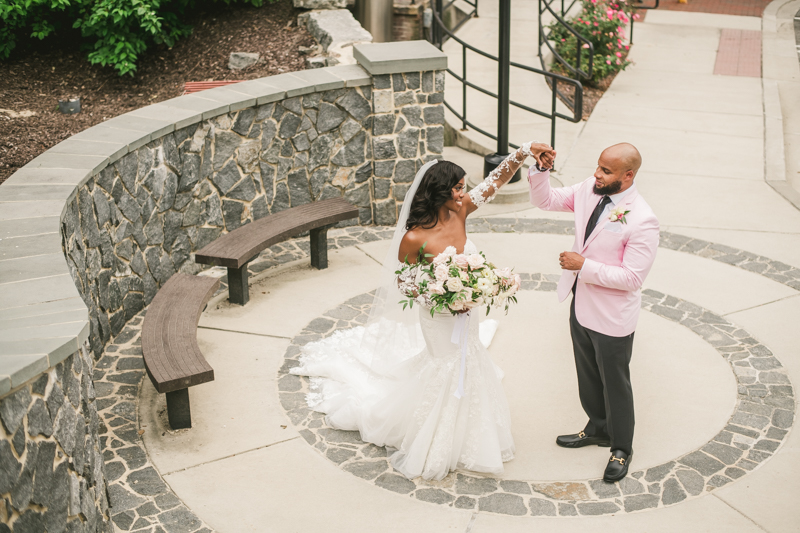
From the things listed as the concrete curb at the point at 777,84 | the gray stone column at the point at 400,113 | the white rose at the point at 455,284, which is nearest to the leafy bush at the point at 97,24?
the gray stone column at the point at 400,113

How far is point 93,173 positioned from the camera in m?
6.18

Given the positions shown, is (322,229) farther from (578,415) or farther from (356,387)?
(578,415)

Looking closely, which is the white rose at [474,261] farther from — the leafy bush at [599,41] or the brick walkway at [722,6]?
the brick walkway at [722,6]

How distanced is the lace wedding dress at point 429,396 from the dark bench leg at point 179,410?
888 mm

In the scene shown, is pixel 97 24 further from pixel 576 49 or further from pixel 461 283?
pixel 576 49

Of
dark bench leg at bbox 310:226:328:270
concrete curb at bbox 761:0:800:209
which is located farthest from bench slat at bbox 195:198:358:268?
concrete curb at bbox 761:0:800:209

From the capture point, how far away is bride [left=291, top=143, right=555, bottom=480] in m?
5.02

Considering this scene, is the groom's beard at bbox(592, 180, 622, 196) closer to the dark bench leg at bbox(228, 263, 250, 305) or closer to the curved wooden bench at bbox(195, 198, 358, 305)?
the curved wooden bench at bbox(195, 198, 358, 305)

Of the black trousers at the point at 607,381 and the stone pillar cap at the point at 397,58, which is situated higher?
the stone pillar cap at the point at 397,58

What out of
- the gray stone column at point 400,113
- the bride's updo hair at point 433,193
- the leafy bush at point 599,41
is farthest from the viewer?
the leafy bush at point 599,41

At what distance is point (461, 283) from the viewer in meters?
4.64

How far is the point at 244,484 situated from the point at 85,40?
8097 mm

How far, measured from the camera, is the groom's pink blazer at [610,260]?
4.59 metres

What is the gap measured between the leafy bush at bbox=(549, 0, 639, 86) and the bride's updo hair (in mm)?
9319
